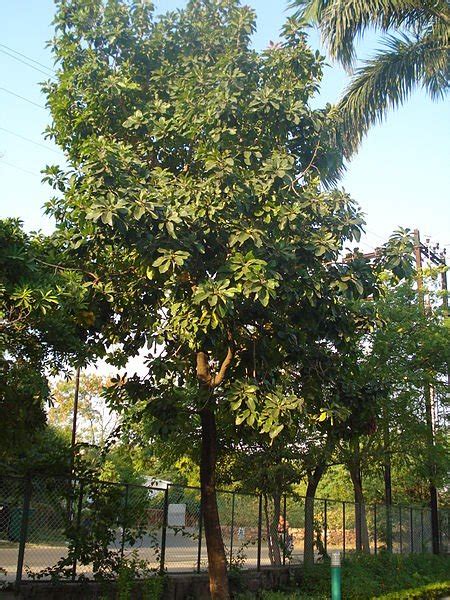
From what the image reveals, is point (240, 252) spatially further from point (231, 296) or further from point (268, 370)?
point (268, 370)

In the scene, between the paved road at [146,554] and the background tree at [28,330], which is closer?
the background tree at [28,330]

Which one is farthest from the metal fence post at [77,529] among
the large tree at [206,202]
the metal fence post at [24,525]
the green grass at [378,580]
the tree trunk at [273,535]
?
the tree trunk at [273,535]

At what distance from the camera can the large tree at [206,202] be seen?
10.7 metres

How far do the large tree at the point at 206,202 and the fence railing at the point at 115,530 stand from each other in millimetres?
1659

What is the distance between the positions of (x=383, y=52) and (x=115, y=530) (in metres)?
13.1

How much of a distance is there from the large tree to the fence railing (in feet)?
5.44

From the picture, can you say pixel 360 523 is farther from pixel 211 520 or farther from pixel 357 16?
pixel 357 16

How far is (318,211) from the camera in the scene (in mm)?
11539

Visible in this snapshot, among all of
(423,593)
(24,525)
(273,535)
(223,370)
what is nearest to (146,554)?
(24,525)

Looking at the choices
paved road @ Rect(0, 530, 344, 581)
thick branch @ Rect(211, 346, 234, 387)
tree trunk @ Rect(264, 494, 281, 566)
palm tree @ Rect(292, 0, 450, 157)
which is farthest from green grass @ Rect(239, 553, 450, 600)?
palm tree @ Rect(292, 0, 450, 157)

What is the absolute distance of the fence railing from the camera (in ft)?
37.7

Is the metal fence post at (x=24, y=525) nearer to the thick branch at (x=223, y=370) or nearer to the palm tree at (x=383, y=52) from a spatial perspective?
the thick branch at (x=223, y=370)

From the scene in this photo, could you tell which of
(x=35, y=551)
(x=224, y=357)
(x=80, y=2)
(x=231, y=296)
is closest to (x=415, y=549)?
(x=224, y=357)

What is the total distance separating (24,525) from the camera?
37.1 ft
